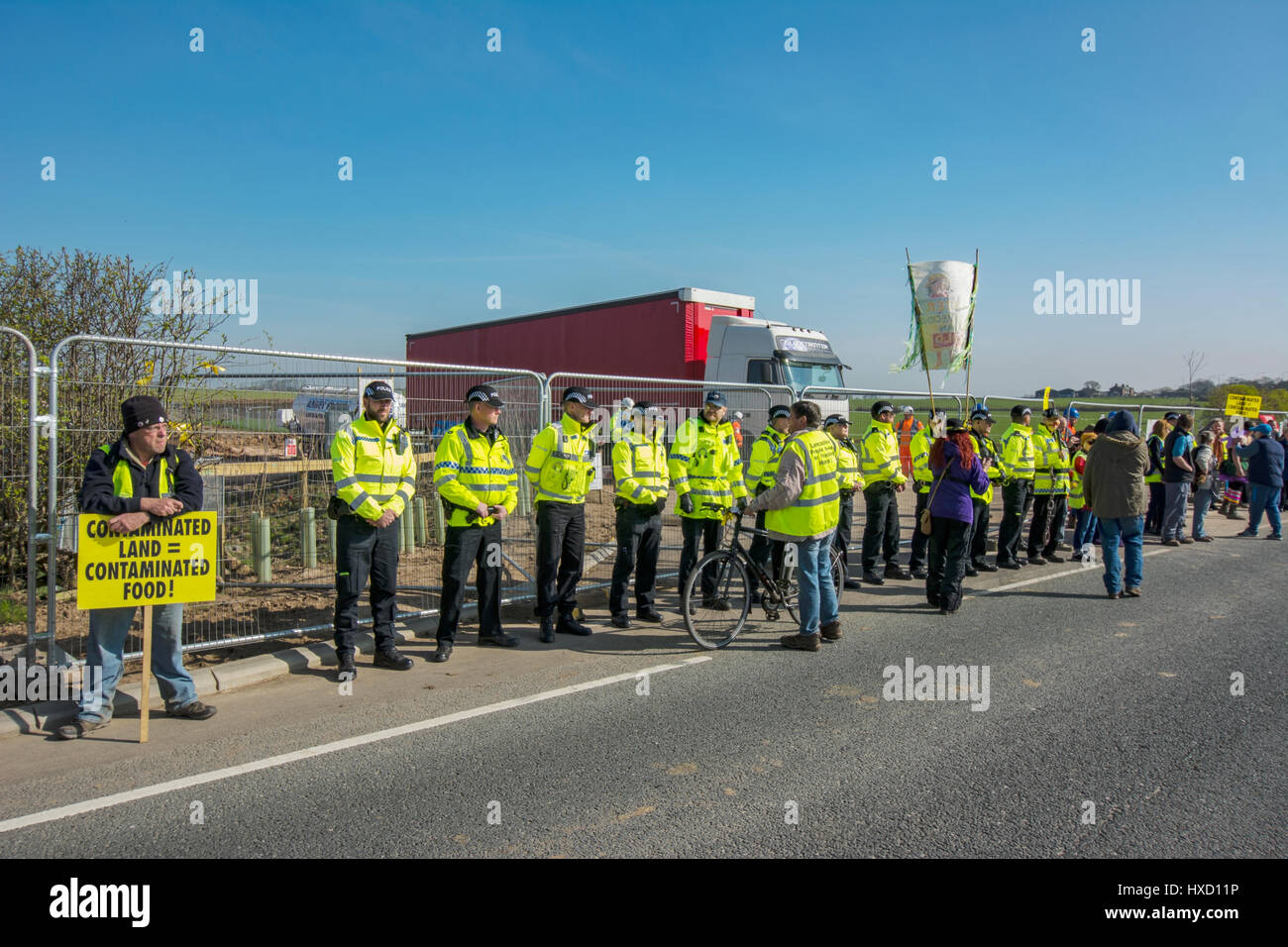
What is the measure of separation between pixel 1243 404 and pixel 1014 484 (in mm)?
10816

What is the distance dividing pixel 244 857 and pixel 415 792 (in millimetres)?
814

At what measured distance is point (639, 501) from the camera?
290 inches

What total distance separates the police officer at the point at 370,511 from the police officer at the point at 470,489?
0.33 m

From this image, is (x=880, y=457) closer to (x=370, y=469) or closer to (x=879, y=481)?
(x=879, y=481)

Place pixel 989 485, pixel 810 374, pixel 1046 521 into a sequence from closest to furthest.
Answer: pixel 989 485 → pixel 1046 521 → pixel 810 374

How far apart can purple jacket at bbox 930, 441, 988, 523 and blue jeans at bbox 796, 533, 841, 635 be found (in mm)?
1980

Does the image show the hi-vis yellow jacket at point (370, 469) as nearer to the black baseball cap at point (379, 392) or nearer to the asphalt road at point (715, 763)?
the black baseball cap at point (379, 392)

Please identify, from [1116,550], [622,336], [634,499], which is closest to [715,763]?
[634,499]

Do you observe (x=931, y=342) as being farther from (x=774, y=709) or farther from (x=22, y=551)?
(x=22, y=551)

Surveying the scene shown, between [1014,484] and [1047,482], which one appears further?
[1047,482]

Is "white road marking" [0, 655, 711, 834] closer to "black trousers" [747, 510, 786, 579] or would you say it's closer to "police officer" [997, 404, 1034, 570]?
"black trousers" [747, 510, 786, 579]

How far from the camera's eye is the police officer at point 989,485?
9.51 metres

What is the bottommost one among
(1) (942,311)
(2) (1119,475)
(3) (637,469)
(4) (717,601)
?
(4) (717,601)
